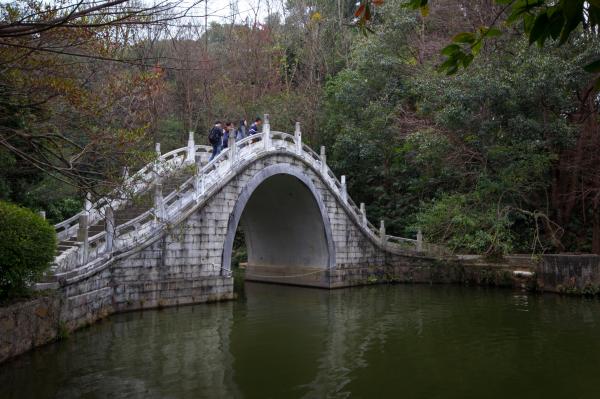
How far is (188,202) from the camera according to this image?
13.5 metres

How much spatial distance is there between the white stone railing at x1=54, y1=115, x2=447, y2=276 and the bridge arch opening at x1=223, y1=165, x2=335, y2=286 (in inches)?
31.9

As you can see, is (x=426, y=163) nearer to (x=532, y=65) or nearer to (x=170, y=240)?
(x=532, y=65)

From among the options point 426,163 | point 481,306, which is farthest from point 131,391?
point 426,163

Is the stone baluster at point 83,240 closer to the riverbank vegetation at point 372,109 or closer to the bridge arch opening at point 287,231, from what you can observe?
the riverbank vegetation at point 372,109

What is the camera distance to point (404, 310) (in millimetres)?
13516

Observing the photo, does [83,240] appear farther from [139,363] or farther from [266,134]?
→ [266,134]

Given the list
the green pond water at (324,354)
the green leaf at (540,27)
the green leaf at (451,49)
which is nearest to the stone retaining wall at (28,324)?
the green pond water at (324,354)

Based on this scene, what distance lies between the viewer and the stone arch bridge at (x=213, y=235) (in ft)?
34.7

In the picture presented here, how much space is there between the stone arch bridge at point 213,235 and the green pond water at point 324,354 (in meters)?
0.82

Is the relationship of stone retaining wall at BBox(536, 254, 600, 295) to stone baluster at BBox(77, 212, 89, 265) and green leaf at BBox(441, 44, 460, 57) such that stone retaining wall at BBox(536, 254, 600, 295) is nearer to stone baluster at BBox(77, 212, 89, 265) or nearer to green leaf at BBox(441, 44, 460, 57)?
stone baluster at BBox(77, 212, 89, 265)

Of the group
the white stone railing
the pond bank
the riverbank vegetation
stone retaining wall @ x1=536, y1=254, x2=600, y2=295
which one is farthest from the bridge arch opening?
stone retaining wall @ x1=536, y1=254, x2=600, y2=295

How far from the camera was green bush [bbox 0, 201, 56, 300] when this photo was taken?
24.8 feet

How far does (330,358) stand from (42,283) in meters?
5.03

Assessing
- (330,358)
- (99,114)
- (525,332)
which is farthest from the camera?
(525,332)
